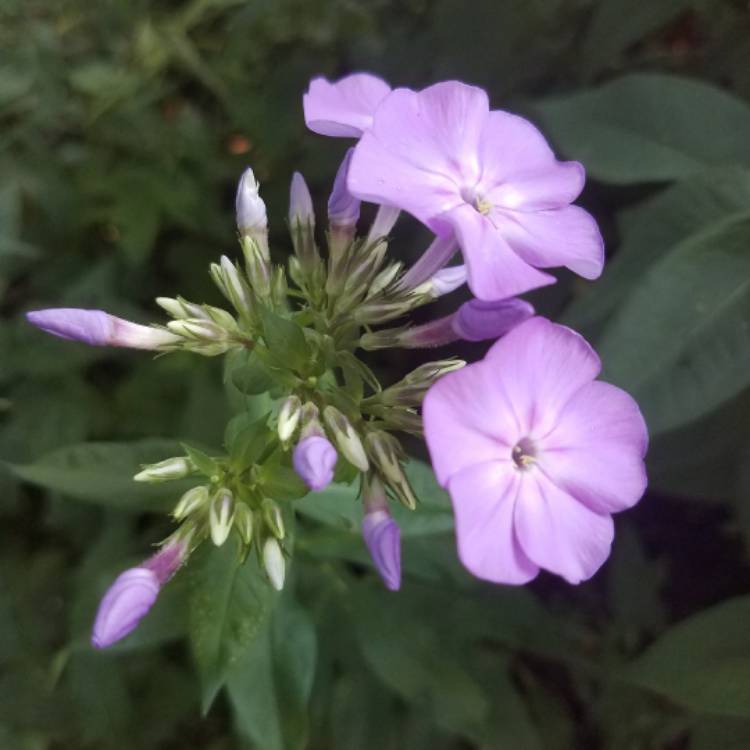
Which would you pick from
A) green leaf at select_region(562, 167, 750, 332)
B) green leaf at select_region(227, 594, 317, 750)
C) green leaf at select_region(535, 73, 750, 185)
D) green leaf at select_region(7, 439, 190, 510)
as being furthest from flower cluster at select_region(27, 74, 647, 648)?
green leaf at select_region(535, 73, 750, 185)

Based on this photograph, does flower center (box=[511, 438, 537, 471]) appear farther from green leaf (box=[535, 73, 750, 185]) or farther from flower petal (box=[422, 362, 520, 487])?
green leaf (box=[535, 73, 750, 185])

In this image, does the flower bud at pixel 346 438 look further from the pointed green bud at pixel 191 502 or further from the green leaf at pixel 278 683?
the green leaf at pixel 278 683

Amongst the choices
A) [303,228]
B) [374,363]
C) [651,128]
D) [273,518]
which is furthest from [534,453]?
[374,363]

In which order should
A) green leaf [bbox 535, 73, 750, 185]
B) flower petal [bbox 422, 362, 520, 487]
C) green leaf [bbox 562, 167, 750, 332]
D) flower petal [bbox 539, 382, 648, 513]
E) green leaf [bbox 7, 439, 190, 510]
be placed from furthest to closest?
green leaf [bbox 535, 73, 750, 185] < green leaf [bbox 562, 167, 750, 332] < green leaf [bbox 7, 439, 190, 510] < flower petal [bbox 539, 382, 648, 513] < flower petal [bbox 422, 362, 520, 487]

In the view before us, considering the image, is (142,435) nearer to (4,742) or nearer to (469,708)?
(4,742)

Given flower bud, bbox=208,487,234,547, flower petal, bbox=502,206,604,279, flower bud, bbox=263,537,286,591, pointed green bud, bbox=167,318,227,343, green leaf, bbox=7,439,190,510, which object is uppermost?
flower petal, bbox=502,206,604,279

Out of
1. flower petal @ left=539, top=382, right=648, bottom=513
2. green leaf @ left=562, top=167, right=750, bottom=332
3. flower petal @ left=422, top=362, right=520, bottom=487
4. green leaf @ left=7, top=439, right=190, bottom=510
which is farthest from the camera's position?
green leaf @ left=562, top=167, right=750, bottom=332

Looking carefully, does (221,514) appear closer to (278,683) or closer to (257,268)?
(257,268)

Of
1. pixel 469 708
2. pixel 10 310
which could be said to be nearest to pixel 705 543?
pixel 469 708

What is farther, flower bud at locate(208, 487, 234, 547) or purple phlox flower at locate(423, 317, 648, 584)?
flower bud at locate(208, 487, 234, 547)
